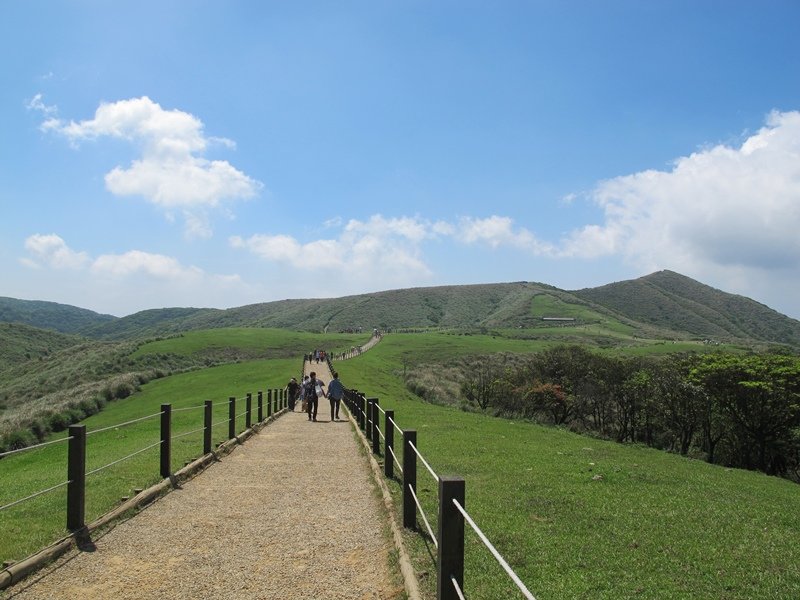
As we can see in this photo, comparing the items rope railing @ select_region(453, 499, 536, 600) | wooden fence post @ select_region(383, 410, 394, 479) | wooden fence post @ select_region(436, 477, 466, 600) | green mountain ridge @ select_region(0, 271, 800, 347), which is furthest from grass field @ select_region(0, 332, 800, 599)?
→ green mountain ridge @ select_region(0, 271, 800, 347)

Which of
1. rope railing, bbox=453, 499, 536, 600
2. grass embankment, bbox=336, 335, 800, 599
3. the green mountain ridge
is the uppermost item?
the green mountain ridge

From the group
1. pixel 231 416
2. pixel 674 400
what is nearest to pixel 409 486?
pixel 231 416

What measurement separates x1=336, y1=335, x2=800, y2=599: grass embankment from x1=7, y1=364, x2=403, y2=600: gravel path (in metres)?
0.76

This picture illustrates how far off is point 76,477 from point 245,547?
7.36 ft

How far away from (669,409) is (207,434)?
25.0 metres

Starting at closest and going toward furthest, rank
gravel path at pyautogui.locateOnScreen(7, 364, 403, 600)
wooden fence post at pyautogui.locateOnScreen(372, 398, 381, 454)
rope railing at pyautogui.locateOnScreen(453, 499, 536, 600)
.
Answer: rope railing at pyautogui.locateOnScreen(453, 499, 536, 600) → gravel path at pyautogui.locateOnScreen(7, 364, 403, 600) → wooden fence post at pyautogui.locateOnScreen(372, 398, 381, 454)

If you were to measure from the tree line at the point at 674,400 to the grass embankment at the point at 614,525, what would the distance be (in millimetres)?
7611

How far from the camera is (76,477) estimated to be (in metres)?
7.17

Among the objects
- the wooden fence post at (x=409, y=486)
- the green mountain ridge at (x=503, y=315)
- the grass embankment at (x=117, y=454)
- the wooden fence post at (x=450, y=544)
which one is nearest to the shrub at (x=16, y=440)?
the grass embankment at (x=117, y=454)

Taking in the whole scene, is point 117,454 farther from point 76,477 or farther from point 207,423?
point 76,477

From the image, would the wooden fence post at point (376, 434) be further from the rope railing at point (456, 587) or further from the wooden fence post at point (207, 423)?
the rope railing at point (456, 587)

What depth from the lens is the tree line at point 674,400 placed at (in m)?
23.8

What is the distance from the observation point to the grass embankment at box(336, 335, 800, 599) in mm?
6582

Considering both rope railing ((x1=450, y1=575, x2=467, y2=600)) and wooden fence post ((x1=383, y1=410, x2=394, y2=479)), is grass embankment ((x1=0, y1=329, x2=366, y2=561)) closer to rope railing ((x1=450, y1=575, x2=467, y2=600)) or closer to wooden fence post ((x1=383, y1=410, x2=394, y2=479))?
wooden fence post ((x1=383, y1=410, x2=394, y2=479))
